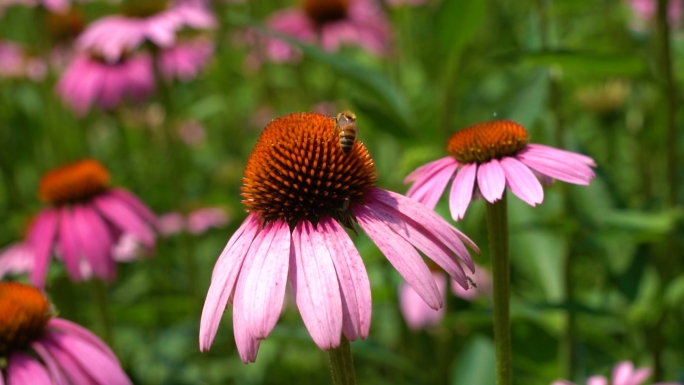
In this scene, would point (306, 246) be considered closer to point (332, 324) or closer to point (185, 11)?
point (332, 324)

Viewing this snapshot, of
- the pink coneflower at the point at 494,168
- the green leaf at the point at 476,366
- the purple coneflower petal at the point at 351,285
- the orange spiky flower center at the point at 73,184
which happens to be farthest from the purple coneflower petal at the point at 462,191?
the orange spiky flower center at the point at 73,184

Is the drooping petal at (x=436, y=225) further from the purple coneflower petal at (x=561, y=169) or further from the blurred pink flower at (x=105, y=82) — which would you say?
the blurred pink flower at (x=105, y=82)

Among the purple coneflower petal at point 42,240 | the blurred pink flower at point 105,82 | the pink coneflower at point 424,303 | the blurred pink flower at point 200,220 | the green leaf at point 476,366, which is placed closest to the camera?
the green leaf at point 476,366

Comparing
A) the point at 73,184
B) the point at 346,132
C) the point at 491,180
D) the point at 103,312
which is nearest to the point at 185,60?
the point at 73,184

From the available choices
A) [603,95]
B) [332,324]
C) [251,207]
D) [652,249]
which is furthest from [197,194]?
[332,324]

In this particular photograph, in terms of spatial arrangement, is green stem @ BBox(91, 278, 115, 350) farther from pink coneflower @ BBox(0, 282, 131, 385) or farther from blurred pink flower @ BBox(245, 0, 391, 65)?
blurred pink flower @ BBox(245, 0, 391, 65)

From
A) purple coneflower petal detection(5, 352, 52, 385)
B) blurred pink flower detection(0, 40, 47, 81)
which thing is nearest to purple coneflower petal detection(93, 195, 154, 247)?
purple coneflower petal detection(5, 352, 52, 385)

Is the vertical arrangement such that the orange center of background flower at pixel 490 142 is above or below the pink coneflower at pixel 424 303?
above
